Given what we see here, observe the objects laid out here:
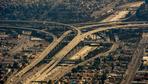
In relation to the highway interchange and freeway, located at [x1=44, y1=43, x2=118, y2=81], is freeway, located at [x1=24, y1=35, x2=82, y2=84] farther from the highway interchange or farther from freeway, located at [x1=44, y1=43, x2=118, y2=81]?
freeway, located at [x1=44, y1=43, x2=118, y2=81]

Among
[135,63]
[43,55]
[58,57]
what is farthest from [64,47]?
[135,63]

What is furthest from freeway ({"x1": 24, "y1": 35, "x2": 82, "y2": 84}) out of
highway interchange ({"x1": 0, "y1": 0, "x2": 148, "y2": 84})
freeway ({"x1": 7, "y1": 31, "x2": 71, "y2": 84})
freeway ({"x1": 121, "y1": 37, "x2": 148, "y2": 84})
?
freeway ({"x1": 121, "y1": 37, "x2": 148, "y2": 84})

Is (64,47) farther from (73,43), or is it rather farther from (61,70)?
(61,70)

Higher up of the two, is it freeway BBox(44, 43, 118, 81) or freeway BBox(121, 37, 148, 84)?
freeway BBox(121, 37, 148, 84)

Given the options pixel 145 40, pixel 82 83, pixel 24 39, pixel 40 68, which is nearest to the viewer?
pixel 82 83

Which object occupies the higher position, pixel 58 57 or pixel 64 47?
pixel 64 47

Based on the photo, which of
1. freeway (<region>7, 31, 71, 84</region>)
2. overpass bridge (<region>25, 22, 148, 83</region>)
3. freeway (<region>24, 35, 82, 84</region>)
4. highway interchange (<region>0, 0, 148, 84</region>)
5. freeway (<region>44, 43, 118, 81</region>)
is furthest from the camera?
overpass bridge (<region>25, 22, 148, 83</region>)

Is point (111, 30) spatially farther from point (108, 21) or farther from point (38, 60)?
point (38, 60)

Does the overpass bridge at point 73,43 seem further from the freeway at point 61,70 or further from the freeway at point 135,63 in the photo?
the freeway at point 135,63

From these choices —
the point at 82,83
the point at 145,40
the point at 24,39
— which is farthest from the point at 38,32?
the point at 82,83

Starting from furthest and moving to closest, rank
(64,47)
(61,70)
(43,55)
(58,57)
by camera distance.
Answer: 1. (64,47)
2. (43,55)
3. (58,57)
4. (61,70)

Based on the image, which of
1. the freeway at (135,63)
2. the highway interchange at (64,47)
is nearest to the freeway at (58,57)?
the highway interchange at (64,47)
